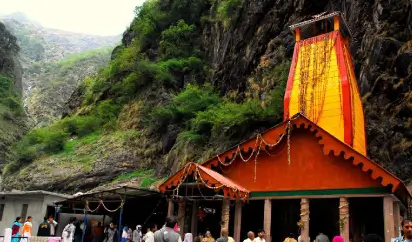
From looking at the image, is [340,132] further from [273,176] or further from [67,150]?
[67,150]

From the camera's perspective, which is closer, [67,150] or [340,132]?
[340,132]

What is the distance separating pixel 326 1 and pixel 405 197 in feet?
57.3

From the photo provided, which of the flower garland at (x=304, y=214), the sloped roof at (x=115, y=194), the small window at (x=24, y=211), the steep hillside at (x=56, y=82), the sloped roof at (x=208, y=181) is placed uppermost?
the steep hillside at (x=56, y=82)

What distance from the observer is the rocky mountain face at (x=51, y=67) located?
253 ft

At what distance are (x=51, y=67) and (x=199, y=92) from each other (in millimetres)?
81132

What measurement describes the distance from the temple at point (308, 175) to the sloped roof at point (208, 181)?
0.04m

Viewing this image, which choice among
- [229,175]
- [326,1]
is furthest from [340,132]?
[326,1]

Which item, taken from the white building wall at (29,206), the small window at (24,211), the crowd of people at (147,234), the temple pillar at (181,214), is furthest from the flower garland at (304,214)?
the small window at (24,211)

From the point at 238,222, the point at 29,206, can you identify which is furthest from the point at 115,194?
the point at 29,206

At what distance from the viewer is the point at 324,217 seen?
17.8 meters

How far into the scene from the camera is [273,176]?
51.1 ft

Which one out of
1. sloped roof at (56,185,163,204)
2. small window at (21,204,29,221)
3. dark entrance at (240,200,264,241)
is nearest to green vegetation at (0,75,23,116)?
small window at (21,204,29,221)

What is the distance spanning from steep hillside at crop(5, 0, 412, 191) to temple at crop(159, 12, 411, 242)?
275 centimetres

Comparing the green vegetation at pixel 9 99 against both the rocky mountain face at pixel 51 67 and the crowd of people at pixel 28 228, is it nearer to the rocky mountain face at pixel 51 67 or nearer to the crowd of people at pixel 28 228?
the rocky mountain face at pixel 51 67
